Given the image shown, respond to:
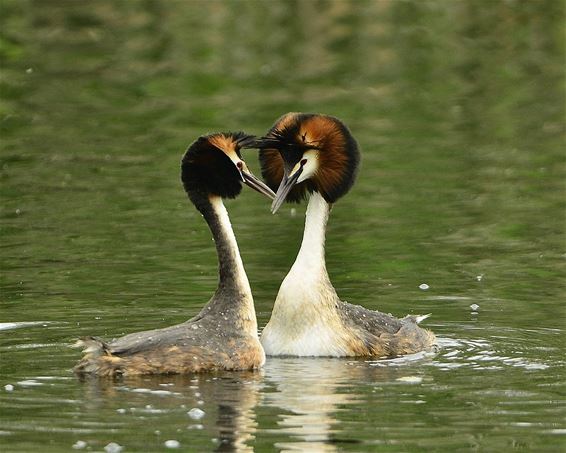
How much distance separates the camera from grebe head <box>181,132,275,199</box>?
14.7 m

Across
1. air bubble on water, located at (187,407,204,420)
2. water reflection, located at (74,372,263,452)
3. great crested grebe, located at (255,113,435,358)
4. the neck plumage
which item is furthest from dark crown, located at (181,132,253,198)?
air bubble on water, located at (187,407,204,420)

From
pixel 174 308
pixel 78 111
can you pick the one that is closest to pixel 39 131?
pixel 78 111

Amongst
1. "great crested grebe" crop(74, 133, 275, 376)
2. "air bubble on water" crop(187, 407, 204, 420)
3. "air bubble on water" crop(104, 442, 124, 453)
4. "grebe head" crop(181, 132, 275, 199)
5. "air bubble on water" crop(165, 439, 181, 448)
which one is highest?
"grebe head" crop(181, 132, 275, 199)

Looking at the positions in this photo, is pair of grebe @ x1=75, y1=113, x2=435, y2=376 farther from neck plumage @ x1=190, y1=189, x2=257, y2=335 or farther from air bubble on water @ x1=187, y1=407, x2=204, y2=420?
air bubble on water @ x1=187, y1=407, x2=204, y2=420

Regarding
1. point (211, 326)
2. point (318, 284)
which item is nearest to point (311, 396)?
point (211, 326)

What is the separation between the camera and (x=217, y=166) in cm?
1488

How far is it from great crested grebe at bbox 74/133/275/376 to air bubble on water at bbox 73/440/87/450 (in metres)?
1.68

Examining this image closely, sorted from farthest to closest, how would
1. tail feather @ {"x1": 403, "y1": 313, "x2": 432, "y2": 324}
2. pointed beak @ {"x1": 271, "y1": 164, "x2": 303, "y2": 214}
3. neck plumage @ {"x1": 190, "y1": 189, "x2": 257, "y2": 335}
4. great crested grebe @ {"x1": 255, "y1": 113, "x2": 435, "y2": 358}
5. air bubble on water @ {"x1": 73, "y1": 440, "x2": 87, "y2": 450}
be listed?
tail feather @ {"x1": 403, "y1": 313, "x2": 432, "y2": 324}
pointed beak @ {"x1": 271, "y1": 164, "x2": 303, "y2": 214}
great crested grebe @ {"x1": 255, "y1": 113, "x2": 435, "y2": 358}
neck plumage @ {"x1": 190, "y1": 189, "x2": 257, "y2": 335}
air bubble on water @ {"x1": 73, "y1": 440, "x2": 87, "y2": 450}

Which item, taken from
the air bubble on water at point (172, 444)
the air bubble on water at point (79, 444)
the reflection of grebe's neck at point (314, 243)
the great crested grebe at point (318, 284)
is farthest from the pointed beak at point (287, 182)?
the air bubble on water at point (79, 444)

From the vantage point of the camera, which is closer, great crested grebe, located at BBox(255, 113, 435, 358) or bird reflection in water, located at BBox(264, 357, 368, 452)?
bird reflection in water, located at BBox(264, 357, 368, 452)

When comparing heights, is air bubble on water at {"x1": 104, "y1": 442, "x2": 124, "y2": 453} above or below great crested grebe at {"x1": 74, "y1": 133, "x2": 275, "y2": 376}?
below

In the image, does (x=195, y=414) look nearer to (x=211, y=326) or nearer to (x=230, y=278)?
(x=211, y=326)

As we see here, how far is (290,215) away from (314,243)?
6837 millimetres

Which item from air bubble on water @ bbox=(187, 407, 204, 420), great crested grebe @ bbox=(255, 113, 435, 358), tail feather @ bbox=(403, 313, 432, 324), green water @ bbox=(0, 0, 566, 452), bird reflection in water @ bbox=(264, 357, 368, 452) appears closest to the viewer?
bird reflection in water @ bbox=(264, 357, 368, 452)
